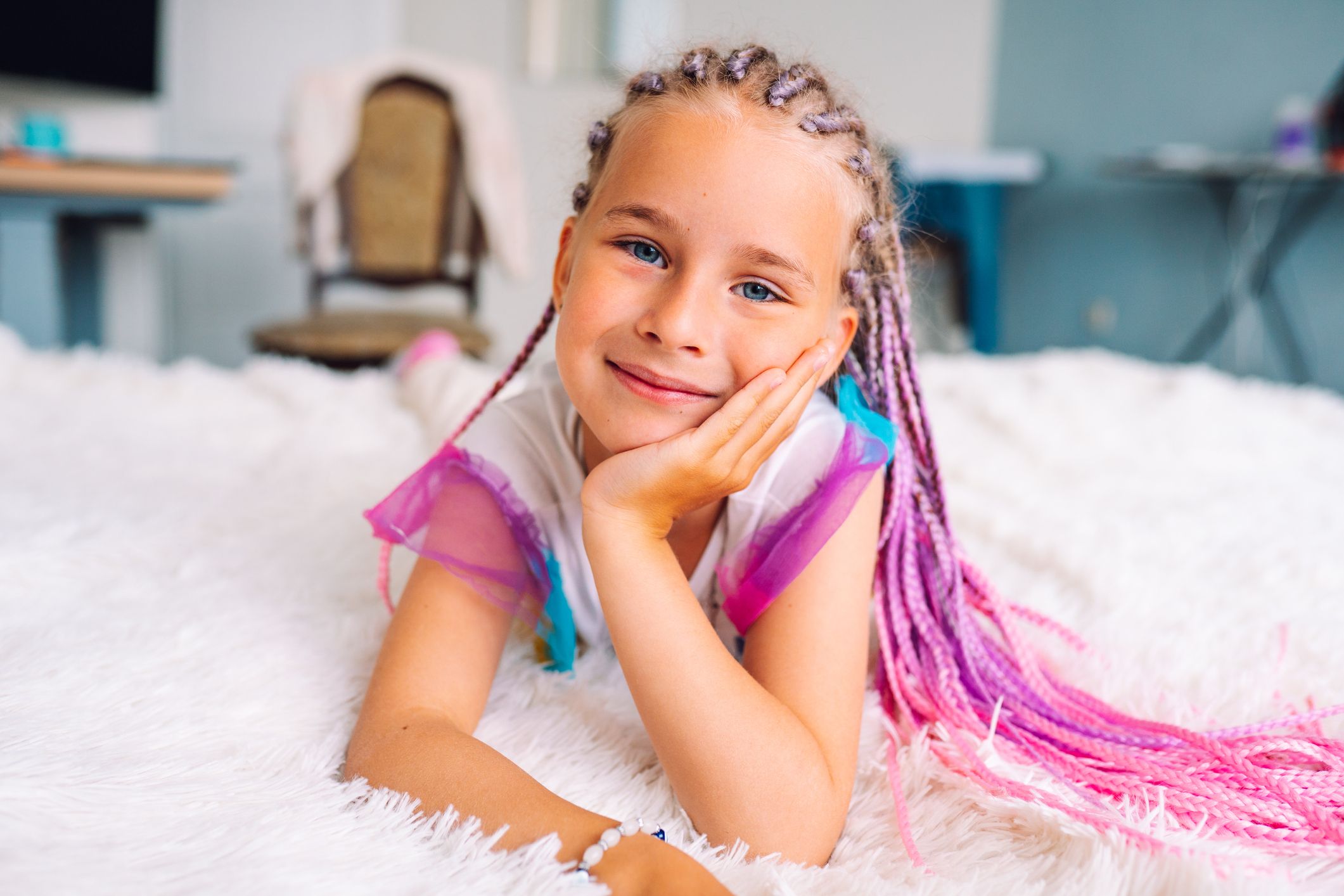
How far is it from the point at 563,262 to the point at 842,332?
0.22 m

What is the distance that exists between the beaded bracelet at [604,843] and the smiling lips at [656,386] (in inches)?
10.1

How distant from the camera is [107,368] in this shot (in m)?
1.59

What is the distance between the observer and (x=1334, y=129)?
271 cm

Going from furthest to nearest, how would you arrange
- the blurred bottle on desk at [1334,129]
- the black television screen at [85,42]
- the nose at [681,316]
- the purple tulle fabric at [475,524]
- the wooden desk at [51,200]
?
the black television screen at [85,42]
the blurred bottle on desk at [1334,129]
the wooden desk at [51,200]
the purple tulle fabric at [475,524]
the nose at [681,316]

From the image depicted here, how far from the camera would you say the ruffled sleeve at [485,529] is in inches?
29.5

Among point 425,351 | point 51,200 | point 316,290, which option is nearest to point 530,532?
point 425,351

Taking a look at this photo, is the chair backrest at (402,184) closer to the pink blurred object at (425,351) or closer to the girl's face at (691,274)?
the pink blurred object at (425,351)

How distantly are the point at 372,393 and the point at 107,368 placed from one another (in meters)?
0.41

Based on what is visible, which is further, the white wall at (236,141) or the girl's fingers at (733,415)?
the white wall at (236,141)

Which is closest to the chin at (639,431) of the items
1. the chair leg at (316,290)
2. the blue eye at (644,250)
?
the blue eye at (644,250)

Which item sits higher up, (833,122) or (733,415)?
(833,122)

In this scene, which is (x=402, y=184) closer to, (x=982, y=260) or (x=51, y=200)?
(x=51, y=200)

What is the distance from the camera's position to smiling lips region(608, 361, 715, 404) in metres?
0.65

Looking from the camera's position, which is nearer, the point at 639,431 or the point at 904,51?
the point at 639,431
